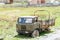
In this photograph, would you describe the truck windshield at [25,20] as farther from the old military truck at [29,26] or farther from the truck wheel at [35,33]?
the truck wheel at [35,33]

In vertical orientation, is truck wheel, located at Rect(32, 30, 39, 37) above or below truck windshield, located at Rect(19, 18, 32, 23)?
below

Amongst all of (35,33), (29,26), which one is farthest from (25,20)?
(35,33)

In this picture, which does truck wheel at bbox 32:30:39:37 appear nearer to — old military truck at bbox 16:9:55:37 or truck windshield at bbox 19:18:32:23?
old military truck at bbox 16:9:55:37

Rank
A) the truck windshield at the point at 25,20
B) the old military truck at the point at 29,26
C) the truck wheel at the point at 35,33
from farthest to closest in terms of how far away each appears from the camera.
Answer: the truck windshield at the point at 25,20 < the truck wheel at the point at 35,33 < the old military truck at the point at 29,26

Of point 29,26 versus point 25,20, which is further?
point 25,20

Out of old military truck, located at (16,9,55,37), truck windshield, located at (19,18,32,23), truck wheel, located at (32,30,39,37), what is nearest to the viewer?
old military truck, located at (16,9,55,37)

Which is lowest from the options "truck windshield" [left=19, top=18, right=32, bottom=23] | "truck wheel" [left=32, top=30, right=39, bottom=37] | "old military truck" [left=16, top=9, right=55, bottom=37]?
"truck wheel" [left=32, top=30, right=39, bottom=37]

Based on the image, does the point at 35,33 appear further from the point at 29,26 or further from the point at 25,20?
the point at 25,20

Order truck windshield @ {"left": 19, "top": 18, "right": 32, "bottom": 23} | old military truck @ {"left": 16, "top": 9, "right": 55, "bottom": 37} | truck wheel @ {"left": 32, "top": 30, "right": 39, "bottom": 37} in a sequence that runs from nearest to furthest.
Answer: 1. old military truck @ {"left": 16, "top": 9, "right": 55, "bottom": 37}
2. truck wheel @ {"left": 32, "top": 30, "right": 39, "bottom": 37}
3. truck windshield @ {"left": 19, "top": 18, "right": 32, "bottom": 23}

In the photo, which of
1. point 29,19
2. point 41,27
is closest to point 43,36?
point 41,27

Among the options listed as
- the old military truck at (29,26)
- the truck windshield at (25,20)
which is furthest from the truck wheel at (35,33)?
the truck windshield at (25,20)

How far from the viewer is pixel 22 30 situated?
56.7 ft

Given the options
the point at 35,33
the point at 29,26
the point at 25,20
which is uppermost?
the point at 25,20

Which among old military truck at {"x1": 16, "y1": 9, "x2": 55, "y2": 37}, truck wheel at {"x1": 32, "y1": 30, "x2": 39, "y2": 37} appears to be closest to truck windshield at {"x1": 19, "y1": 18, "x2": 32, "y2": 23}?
old military truck at {"x1": 16, "y1": 9, "x2": 55, "y2": 37}
